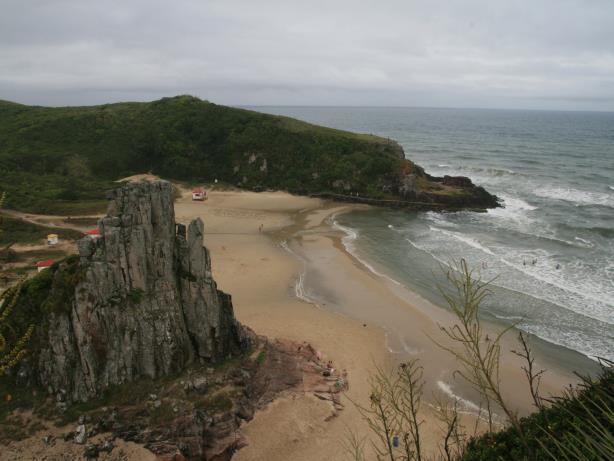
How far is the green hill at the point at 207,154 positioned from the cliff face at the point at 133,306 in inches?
1396

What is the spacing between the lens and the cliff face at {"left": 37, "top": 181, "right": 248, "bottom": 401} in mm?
16141

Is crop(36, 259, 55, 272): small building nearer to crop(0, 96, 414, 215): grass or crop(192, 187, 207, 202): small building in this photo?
crop(0, 96, 414, 215): grass

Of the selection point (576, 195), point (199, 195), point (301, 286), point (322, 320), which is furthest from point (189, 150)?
point (576, 195)

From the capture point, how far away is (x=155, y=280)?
1756 centimetres

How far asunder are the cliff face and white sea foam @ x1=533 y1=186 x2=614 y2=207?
53.6 metres

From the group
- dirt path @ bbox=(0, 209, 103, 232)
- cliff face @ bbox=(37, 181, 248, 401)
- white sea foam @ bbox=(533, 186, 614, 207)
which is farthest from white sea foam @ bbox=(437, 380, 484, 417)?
white sea foam @ bbox=(533, 186, 614, 207)

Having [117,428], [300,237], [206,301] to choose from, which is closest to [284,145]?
[300,237]

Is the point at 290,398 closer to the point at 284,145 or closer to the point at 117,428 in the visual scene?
the point at 117,428

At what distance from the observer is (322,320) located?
26.6 metres

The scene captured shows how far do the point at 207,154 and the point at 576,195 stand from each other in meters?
52.6

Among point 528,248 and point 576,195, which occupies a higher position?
point 576,195

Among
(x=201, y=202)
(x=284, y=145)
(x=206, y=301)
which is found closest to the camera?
(x=206, y=301)

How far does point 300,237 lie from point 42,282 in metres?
27.6

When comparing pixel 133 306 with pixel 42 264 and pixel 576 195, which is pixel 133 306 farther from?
pixel 576 195
